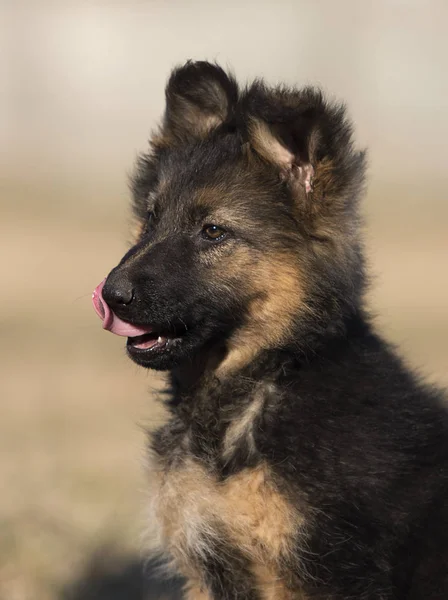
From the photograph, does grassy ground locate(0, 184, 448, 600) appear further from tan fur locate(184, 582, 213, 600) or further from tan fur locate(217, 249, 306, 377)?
tan fur locate(217, 249, 306, 377)

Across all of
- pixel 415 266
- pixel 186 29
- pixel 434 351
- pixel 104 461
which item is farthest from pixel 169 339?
pixel 186 29

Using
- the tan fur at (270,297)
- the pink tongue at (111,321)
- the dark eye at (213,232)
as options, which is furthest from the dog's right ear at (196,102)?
the pink tongue at (111,321)

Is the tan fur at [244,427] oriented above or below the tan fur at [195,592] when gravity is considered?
above

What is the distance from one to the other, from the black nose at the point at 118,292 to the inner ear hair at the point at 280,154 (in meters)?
1.02

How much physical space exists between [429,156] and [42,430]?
22654mm

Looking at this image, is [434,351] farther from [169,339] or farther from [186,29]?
[186,29]

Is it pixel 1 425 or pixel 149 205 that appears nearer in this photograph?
pixel 149 205

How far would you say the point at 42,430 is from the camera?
914 centimetres

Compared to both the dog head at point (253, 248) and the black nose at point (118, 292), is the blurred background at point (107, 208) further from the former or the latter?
the black nose at point (118, 292)

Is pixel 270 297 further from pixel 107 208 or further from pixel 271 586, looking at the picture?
pixel 107 208

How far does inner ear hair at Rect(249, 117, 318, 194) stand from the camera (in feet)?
16.5

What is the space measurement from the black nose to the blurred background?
1.13m

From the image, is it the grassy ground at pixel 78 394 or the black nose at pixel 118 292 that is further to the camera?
the grassy ground at pixel 78 394

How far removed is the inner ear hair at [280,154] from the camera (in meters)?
5.02
